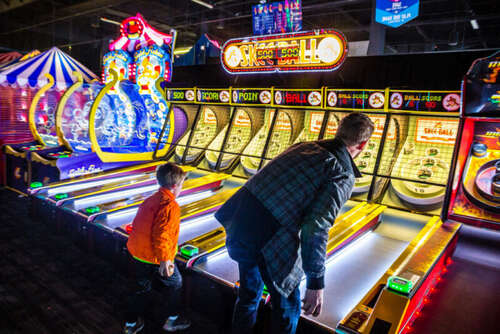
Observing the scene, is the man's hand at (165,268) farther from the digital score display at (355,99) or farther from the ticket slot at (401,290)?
the digital score display at (355,99)

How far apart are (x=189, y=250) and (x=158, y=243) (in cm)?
65

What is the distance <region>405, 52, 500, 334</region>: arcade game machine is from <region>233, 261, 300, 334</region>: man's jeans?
93 cm

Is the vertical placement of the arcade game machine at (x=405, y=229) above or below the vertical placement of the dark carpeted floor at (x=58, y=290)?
above

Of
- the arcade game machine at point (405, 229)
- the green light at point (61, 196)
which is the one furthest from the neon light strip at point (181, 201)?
the arcade game machine at point (405, 229)

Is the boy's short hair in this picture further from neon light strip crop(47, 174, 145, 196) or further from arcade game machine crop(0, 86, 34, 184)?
arcade game machine crop(0, 86, 34, 184)

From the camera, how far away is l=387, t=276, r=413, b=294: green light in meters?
2.07

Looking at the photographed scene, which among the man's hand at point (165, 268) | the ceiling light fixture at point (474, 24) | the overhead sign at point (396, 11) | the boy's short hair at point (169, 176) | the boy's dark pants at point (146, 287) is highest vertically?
the ceiling light fixture at point (474, 24)

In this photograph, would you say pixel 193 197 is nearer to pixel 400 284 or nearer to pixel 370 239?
pixel 370 239

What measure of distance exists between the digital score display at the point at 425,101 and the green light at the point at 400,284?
2377mm

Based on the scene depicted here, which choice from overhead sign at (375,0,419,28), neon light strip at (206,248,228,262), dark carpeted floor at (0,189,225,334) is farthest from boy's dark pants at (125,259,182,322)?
overhead sign at (375,0,419,28)

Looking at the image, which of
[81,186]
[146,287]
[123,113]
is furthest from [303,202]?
[123,113]

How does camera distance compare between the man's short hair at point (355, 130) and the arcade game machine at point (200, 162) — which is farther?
the arcade game machine at point (200, 162)

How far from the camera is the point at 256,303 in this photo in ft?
6.13

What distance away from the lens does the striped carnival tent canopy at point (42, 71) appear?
288 inches
